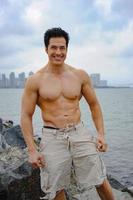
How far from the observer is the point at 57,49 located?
5.77 m

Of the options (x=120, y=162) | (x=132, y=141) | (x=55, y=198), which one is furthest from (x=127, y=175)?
(x=132, y=141)

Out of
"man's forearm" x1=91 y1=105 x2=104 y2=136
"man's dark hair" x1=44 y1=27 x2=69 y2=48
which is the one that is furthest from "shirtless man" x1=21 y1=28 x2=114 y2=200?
"man's forearm" x1=91 y1=105 x2=104 y2=136

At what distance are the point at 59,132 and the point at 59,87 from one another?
65 centimetres

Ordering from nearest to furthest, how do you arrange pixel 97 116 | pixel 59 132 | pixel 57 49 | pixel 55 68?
1. pixel 57 49
2. pixel 59 132
3. pixel 55 68
4. pixel 97 116

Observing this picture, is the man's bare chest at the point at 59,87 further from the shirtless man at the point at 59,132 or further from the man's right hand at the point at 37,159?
the man's right hand at the point at 37,159

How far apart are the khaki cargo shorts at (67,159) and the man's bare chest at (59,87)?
1.58 ft

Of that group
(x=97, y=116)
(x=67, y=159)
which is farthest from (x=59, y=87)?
(x=67, y=159)

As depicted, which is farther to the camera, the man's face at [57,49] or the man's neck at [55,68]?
the man's neck at [55,68]

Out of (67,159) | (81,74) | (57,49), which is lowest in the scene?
(67,159)

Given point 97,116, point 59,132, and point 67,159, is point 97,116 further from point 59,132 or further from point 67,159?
point 67,159

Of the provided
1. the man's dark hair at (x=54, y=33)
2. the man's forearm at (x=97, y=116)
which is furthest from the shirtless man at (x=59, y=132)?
the man's forearm at (x=97, y=116)

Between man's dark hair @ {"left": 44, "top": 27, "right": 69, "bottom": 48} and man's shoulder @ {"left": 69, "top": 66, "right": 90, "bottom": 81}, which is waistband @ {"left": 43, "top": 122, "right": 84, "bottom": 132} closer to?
man's shoulder @ {"left": 69, "top": 66, "right": 90, "bottom": 81}

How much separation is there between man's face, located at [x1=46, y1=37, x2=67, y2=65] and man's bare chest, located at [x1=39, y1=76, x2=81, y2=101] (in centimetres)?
28

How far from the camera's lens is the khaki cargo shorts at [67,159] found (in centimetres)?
583
